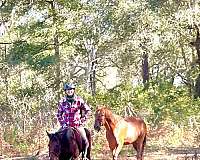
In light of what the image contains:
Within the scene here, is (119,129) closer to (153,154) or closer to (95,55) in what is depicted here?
(153,154)

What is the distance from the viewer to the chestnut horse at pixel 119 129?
10234 millimetres

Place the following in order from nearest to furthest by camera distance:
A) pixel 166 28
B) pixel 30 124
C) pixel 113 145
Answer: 1. pixel 113 145
2. pixel 30 124
3. pixel 166 28

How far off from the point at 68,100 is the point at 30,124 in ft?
24.5

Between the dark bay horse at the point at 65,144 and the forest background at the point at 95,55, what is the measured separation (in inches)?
227

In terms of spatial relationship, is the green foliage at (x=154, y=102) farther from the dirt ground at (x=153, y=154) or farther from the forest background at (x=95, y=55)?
the dirt ground at (x=153, y=154)

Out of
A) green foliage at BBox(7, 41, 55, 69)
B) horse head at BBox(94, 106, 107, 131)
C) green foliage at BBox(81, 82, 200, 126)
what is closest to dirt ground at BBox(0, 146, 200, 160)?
horse head at BBox(94, 106, 107, 131)

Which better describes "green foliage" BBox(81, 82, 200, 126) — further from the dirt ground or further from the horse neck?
the horse neck

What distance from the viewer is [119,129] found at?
35.3 feet

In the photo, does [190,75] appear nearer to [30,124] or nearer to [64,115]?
[30,124]

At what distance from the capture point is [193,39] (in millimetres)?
22422

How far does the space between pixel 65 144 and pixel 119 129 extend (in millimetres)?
3109

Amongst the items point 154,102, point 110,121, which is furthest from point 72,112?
point 154,102

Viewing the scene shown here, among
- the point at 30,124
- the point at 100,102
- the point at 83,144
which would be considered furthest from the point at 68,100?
the point at 100,102

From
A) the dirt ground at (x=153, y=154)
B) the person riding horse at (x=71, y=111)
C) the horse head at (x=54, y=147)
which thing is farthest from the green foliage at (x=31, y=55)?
the horse head at (x=54, y=147)
